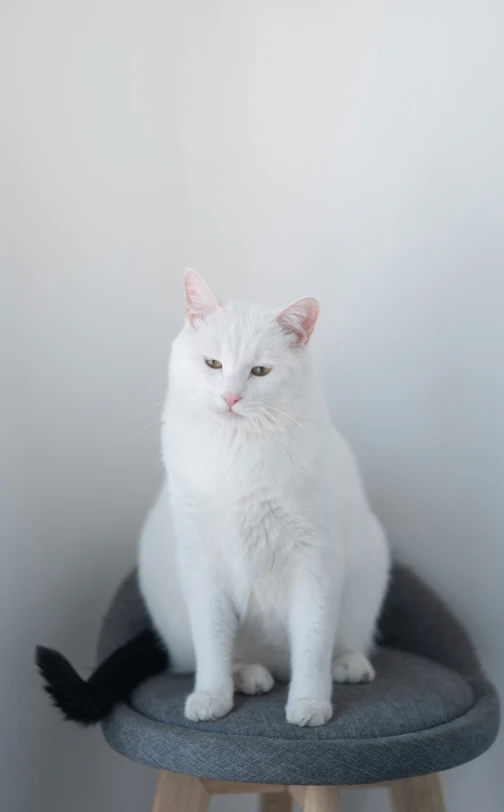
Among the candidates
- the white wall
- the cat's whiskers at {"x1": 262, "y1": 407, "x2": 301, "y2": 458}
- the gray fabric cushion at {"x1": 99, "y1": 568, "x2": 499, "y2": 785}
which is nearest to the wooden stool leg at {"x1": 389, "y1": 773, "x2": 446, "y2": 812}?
the gray fabric cushion at {"x1": 99, "y1": 568, "x2": 499, "y2": 785}

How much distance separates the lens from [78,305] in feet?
4.99

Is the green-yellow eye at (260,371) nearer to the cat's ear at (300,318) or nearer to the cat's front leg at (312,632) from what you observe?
the cat's ear at (300,318)

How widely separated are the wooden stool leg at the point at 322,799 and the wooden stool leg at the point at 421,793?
7.5 inches

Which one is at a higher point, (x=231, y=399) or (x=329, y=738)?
(x=231, y=399)

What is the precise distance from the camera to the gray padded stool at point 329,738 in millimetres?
904

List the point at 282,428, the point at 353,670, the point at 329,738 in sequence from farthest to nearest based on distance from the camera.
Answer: the point at 353,670 → the point at 282,428 → the point at 329,738

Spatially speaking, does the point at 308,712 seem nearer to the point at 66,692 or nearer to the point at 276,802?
the point at 66,692

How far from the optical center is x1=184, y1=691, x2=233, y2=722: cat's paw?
989 mm

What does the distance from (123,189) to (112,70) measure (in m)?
0.26

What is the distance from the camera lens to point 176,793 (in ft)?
3.49

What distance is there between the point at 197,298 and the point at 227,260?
0.76 metres

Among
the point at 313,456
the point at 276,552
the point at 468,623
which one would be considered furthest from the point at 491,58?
the point at 468,623

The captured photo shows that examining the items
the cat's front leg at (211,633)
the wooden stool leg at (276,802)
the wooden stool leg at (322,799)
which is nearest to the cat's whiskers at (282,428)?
the cat's front leg at (211,633)

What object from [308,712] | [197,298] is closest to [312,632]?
[308,712]
